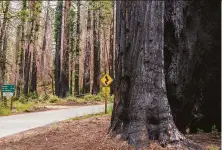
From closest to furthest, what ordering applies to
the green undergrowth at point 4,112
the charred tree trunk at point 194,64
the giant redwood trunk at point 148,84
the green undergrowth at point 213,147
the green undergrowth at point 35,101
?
the giant redwood trunk at point 148,84 < the green undergrowth at point 213,147 < the charred tree trunk at point 194,64 < the green undergrowth at point 4,112 < the green undergrowth at point 35,101

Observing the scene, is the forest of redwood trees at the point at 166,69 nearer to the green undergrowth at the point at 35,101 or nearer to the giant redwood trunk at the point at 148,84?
the giant redwood trunk at the point at 148,84

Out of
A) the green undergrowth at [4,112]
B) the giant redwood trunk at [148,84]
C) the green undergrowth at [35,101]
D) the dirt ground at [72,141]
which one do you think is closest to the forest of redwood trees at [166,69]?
the giant redwood trunk at [148,84]

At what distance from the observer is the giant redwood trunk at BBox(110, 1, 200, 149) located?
683cm

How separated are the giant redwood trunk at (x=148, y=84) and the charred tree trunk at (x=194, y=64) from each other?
81.4 inches

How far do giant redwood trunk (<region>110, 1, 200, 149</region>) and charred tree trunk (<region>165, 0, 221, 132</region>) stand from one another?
2.07m

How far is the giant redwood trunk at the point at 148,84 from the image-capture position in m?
6.83

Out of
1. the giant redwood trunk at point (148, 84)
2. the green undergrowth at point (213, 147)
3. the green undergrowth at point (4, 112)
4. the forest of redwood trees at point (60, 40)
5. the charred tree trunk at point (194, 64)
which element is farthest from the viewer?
the forest of redwood trees at point (60, 40)

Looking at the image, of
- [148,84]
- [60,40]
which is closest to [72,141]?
[148,84]

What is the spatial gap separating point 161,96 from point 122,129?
1.04 meters

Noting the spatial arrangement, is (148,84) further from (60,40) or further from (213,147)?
(60,40)

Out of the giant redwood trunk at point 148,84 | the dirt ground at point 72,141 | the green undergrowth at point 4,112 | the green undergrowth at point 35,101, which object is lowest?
the green undergrowth at point 35,101

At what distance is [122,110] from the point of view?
731cm

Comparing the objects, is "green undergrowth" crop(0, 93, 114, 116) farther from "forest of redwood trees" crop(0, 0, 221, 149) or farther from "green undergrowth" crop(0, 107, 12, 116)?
"forest of redwood trees" crop(0, 0, 221, 149)

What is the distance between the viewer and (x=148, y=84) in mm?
6855
